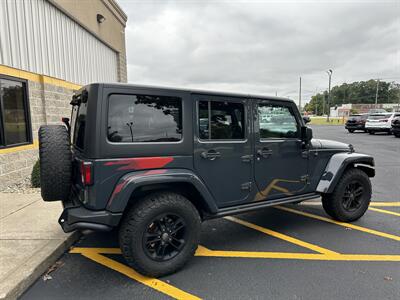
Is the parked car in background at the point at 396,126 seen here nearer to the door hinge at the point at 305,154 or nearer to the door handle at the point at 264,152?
the door hinge at the point at 305,154

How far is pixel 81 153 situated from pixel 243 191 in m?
1.88

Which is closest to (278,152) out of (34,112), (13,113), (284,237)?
(284,237)

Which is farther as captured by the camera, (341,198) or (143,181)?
(341,198)

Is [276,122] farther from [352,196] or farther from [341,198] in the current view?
[352,196]

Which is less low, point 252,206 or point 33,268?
point 252,206

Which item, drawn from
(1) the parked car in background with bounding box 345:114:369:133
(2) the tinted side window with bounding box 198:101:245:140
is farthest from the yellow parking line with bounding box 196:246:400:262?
(1) the parked car in background with bounding box 345:114:369:133

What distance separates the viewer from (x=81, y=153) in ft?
9.41

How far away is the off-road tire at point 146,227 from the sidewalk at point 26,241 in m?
0.99

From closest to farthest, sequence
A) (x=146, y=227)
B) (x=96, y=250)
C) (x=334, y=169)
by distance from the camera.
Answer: (x=146, y=227) < (x=96, y=250) < (x=334, y=169)

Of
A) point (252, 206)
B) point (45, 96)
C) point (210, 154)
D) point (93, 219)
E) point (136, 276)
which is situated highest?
point (45, 96)

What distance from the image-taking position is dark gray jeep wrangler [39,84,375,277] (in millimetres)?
2676

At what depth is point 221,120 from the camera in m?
3.32

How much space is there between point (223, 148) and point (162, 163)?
0.76 metres

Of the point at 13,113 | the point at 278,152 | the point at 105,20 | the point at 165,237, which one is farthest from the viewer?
the point at 105,20
